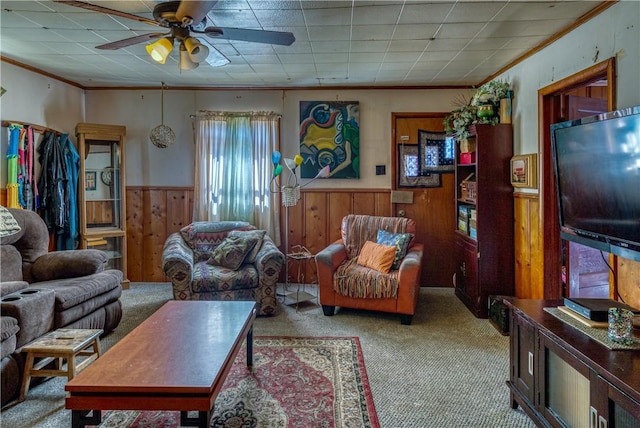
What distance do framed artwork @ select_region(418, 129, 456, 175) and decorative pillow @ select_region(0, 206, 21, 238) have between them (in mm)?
4074

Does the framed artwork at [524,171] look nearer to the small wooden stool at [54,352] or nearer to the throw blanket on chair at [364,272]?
the throw blanket on chair at [364,272]

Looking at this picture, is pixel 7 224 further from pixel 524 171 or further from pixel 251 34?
pixel 524 171

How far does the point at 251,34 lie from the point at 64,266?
239cm

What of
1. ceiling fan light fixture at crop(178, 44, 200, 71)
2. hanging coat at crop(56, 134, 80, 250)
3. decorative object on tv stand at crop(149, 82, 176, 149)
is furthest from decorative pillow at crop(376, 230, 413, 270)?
hanging coat at crop(56, 134, 80, 250)

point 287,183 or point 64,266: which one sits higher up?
point 287,183

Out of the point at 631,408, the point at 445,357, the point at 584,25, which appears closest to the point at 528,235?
the point at 445,357

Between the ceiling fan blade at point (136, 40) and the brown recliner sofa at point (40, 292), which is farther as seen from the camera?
the ceiling fan blade at point (136, 40)

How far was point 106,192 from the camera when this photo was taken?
4.88m

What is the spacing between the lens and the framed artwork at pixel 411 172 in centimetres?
492

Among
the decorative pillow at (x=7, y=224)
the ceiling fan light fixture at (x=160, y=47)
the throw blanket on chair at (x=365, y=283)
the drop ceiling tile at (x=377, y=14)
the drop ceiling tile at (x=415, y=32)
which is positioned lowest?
the throw blanket on chair at (x=365, y=283)

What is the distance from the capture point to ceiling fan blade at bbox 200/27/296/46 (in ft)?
7.77

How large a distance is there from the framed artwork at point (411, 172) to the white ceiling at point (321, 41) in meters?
0.79

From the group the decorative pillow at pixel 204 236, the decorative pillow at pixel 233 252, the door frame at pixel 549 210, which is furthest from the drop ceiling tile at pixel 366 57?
the decorative pillow at pixel 204 236

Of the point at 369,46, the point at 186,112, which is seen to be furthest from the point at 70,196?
the point at 369,46
